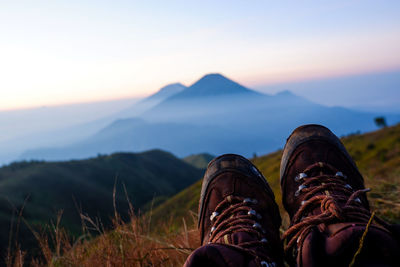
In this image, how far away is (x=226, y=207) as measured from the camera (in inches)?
97.8

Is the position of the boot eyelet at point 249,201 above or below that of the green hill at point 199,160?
above

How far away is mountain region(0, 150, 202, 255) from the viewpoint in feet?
172

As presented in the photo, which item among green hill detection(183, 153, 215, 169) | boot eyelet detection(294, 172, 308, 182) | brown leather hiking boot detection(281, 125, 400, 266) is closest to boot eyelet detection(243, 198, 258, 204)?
brown leather hiking boot detection(281, 125, 400, 266)

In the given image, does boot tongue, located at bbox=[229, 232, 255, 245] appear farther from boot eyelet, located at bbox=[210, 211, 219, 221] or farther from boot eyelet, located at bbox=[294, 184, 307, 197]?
boot eyelet, located at bbox=[294, 184, 307, 197]

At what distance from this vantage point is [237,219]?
2.17 meters

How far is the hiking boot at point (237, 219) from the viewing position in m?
1.46

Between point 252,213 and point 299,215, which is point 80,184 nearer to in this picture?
point 252,213

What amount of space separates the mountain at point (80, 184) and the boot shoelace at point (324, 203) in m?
37.5

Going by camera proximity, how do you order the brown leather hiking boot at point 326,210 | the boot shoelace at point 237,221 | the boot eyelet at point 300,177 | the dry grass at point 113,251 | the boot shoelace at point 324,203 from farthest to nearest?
1. the boot eyelet at point 300,177
2. the dry grass at point 113,251
3. the boot shoelace at point 237,221
4. the boot shoelace at point 324,203
5. the brown leather hiking boot at point 326,210

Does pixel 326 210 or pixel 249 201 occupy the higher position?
pixel 326 210

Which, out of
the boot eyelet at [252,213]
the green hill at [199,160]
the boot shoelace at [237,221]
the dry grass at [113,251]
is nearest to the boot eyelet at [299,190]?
the boot shoelace at [237,221]

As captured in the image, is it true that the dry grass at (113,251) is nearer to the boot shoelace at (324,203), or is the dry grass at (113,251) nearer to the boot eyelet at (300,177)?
the boot shoelace at (324,203)

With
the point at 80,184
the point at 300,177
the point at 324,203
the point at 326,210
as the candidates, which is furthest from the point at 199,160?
the point at 326,210

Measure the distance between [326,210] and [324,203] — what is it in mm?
110
